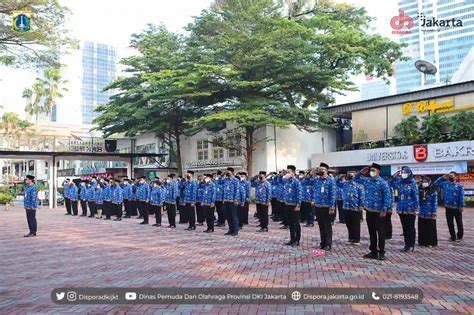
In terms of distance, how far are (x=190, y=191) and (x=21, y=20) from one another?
8304 mm

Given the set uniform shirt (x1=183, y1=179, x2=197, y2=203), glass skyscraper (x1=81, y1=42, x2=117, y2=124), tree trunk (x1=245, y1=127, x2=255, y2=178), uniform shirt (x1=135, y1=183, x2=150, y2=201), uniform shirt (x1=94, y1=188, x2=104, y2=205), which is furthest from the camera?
glass skyscraper (x1=81, y1=42, x2=117, y2=124)

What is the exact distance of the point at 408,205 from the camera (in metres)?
8.89

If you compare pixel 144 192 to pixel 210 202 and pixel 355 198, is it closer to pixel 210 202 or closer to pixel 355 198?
pixel 210 202

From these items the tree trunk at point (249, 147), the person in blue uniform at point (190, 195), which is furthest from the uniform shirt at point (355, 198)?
the tree trunk at point (249, 147)

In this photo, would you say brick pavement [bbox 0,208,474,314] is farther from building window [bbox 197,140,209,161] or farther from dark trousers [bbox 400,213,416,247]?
building window [bbox 197,140,209,161]

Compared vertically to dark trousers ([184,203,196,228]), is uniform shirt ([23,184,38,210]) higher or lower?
higher

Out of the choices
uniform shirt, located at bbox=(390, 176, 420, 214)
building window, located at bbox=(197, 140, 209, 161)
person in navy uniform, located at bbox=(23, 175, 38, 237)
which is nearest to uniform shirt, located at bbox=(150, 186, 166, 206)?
person in navy uniform, located at bbox=(23, 175, 38, 237)

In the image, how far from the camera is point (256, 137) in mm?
28125

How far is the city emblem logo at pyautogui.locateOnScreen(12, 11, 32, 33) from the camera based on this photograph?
15.4 meters

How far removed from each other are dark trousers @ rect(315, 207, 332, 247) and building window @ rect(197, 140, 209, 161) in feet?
73.0

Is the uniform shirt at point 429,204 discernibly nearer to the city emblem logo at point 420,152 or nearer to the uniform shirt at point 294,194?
the uniform shirt at point 294,194

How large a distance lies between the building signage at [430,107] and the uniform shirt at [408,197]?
1539 centimetres

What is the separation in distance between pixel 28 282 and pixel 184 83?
18.3 metres

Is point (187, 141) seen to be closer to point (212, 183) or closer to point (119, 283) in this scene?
point (212, 183)
